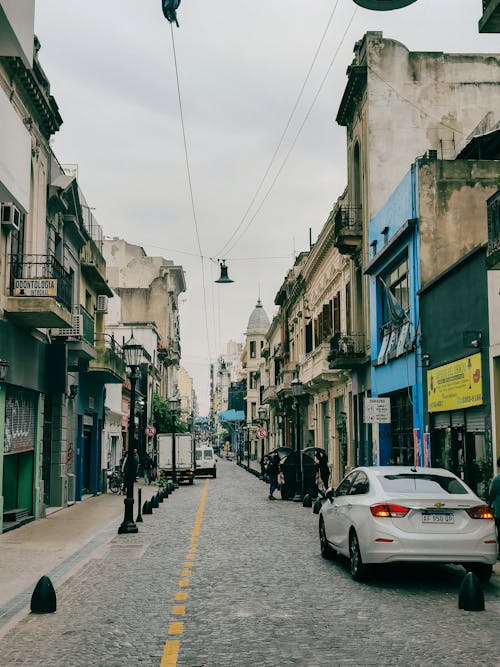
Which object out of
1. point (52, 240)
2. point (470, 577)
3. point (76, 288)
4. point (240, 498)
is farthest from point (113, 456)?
point (470, 577)

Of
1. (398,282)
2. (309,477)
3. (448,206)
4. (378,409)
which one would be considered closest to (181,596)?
(378,409)

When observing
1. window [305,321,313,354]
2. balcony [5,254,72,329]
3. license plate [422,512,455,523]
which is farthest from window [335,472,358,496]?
window [305,321,313,354]

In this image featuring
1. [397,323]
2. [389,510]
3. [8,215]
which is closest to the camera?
[389,510]

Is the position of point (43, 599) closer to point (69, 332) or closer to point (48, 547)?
point (48, 547)

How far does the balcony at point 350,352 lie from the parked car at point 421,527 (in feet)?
60.1

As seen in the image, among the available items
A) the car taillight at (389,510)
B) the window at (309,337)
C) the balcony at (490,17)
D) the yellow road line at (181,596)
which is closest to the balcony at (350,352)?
the window at (309,337)

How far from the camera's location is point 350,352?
29.6 meters

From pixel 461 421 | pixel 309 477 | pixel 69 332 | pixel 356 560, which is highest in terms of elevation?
pixel 69 332

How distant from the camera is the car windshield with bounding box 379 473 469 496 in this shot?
11.0 metres

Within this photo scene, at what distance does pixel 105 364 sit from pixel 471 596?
21.0 m

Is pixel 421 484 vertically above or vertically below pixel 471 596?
above

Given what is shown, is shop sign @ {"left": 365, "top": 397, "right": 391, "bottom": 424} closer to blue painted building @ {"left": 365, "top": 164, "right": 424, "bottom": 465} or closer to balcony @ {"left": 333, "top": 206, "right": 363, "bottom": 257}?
blue painted building @ {"left": 365, "top": 164, "right": 424, "bottom": 465}

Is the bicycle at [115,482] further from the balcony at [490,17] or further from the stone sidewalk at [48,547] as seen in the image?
the balcony at [490,17]

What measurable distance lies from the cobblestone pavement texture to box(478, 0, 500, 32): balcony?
6.98 m
